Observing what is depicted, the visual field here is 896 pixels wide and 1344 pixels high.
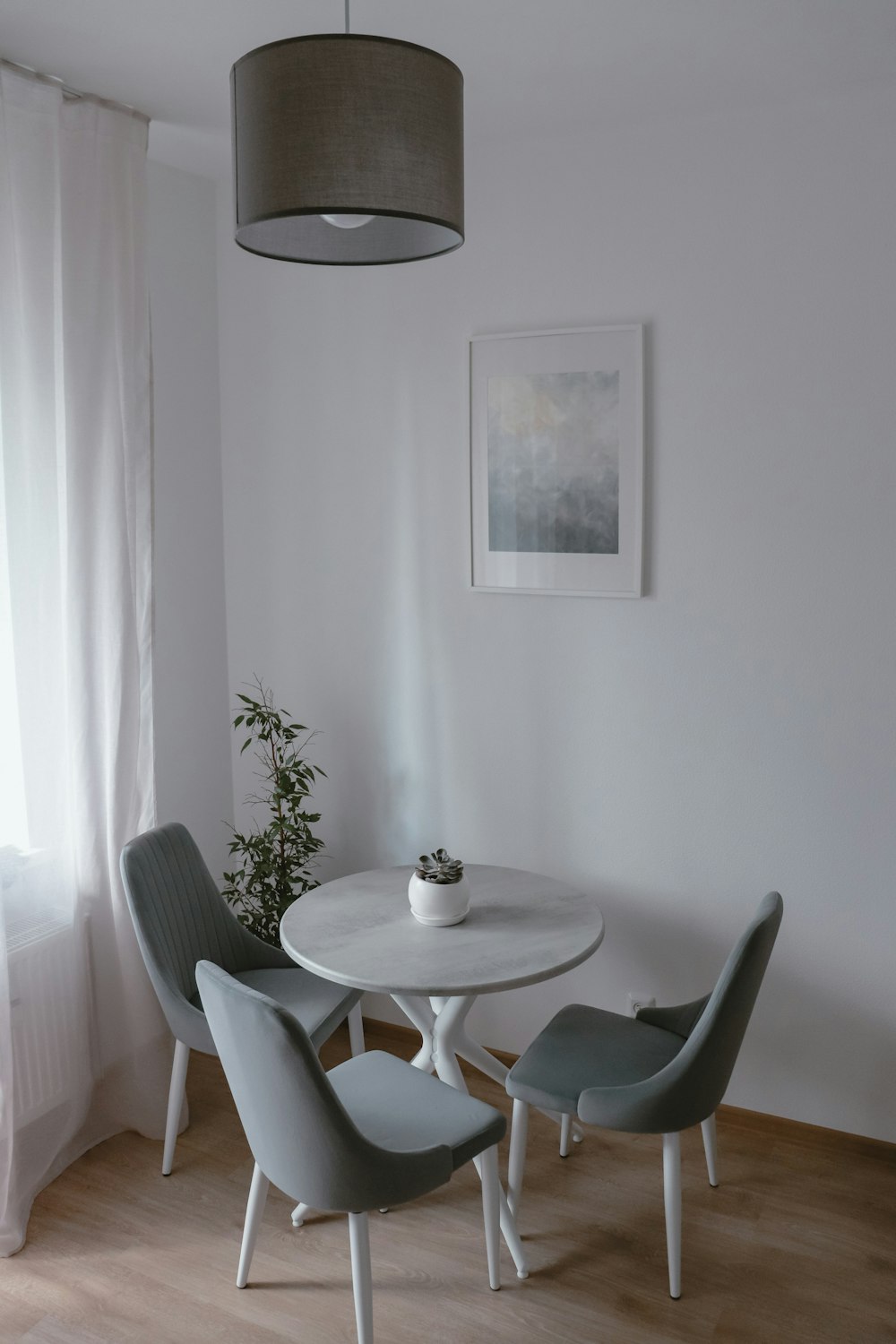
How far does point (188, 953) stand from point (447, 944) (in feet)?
2.64

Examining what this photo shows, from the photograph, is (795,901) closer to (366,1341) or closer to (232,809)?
(366,1341)

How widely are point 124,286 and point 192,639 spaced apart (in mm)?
1167

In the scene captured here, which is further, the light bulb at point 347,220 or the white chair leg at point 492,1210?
the white chair leg at point 492,1210

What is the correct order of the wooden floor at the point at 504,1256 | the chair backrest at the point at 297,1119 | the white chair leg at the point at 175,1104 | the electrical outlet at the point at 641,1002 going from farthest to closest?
the electrical outlet at the point at 641,1002, the white chair leg at the point at 175,1104, the wooden floor at the point at 504,1256, the chair backrest at the point at 297,1119

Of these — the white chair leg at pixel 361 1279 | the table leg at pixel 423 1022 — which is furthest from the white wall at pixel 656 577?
the white chair leg at pixel 361 1279

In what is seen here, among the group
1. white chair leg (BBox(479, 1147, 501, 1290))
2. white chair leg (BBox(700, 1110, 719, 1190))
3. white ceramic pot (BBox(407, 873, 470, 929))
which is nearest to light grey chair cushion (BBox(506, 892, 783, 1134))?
white chair leg (BBox(479, 1147, 501, 1290))

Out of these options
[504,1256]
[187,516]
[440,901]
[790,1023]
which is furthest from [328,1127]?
[187,516]

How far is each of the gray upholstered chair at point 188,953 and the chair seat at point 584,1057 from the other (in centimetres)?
56

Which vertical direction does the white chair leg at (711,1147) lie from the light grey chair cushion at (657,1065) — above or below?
below

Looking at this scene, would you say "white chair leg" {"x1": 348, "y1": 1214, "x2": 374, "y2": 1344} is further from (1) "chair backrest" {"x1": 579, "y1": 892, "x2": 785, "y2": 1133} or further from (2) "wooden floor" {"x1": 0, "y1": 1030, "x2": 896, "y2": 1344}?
(1) "chair backrest" {"x1": 579, "y1": 892, "x2": 785, "y2": 1133}

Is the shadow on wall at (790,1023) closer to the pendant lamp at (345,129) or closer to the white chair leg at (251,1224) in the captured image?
the white chair leg at (251,1224)

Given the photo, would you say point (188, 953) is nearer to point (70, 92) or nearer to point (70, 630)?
point (70, 630)

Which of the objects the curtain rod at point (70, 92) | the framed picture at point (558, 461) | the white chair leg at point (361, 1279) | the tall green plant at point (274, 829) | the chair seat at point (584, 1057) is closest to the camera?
the white chair leg at point (361, 1279)

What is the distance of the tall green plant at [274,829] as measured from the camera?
3436 mm
